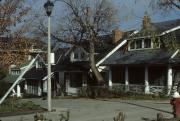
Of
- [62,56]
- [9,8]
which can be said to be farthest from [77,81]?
[9,8]

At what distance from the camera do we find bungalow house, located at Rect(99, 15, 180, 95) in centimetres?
3969

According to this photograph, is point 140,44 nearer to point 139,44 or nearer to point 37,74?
point 139,44

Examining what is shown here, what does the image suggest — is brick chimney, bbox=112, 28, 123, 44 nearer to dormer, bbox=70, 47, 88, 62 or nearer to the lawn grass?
dormer, bbox=70, 47, 88, 62

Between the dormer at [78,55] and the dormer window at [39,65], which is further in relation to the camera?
the dormer window at [39,65]

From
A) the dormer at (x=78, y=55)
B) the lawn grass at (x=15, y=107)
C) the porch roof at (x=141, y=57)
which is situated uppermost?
the dormer at (x=78, y=55)

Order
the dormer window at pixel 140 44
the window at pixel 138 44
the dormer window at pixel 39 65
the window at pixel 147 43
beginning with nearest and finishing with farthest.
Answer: the dormer window at pixel 140 44
the window at pixel 147 43
the window at pixel 138 44
the dormer window at pixel 39 65

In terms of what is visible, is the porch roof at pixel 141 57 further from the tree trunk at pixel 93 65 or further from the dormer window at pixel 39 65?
the dormer window at pixel 39 65

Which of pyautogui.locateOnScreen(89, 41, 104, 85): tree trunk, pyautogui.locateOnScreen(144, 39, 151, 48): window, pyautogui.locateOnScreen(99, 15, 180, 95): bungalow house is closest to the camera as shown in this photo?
pyautogui.locateOnScreen(99, 15, 180, 95): bungalow house

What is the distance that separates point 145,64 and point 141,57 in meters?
2.37

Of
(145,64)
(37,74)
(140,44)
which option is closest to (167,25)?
(140,44)

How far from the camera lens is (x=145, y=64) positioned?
41906 millimetres

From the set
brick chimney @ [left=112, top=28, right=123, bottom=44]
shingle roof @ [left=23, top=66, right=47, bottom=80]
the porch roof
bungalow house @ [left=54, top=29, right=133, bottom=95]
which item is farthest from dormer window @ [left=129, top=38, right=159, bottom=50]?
shingle roof @ [left=23, top=66, right=47, bottom=80]

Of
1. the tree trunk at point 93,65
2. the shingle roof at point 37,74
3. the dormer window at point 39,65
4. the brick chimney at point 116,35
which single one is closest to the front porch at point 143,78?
the tree trunk at point 93,65

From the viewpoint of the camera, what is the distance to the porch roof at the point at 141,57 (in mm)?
40322
